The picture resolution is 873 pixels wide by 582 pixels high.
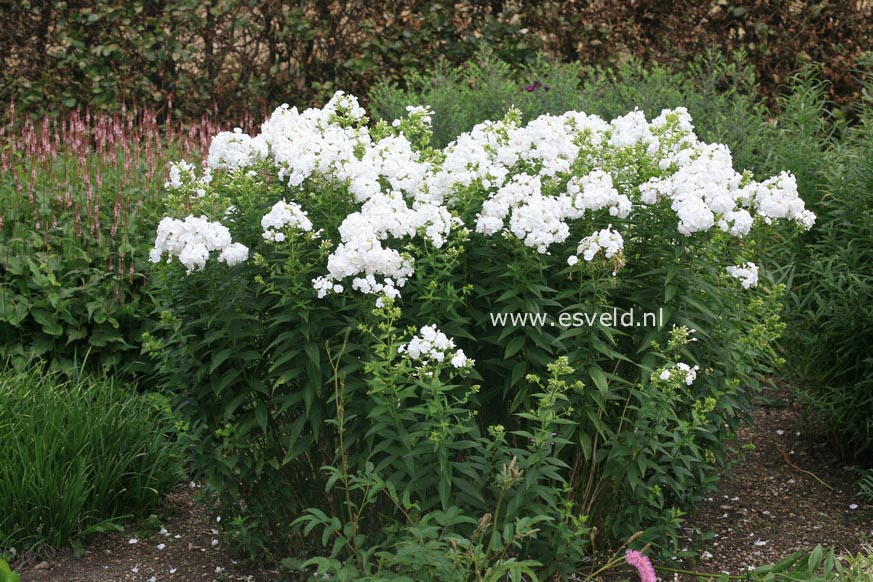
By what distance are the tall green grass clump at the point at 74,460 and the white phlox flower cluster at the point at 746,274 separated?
7.35 ft

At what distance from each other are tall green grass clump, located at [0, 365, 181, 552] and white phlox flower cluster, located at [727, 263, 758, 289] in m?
2.24

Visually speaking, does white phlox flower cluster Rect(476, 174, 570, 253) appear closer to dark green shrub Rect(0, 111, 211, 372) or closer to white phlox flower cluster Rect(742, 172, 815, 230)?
white phlox flower cluster Rect(742, 172, 815, 230)

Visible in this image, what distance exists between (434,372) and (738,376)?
1.38 m

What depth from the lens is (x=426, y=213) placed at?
330cm

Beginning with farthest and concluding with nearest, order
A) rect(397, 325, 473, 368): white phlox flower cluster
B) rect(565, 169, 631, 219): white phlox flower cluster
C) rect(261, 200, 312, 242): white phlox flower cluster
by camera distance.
A: rect(565, 169, 631, 219): white phlox flower cluster → rect(261, 200, 312, 242): white phlox flower cluster → rect(397, 325, 473, 368): white phlox flower cluster

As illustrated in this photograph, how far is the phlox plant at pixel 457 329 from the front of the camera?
323 cm

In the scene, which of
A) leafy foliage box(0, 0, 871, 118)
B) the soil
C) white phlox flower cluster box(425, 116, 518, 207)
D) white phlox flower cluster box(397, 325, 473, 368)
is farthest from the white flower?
leafy foliage box(0, 0, 871, 118)

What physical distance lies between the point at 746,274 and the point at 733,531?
1273mm

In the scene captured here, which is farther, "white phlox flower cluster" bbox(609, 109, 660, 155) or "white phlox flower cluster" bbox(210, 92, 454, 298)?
"white phlox flower cluster" bbox(609, 109, 660, 155)

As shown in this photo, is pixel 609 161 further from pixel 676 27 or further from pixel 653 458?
pixel 676 27

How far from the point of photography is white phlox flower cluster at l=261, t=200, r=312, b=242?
10.6 ft

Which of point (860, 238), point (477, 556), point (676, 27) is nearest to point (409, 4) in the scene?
point (676, 27)

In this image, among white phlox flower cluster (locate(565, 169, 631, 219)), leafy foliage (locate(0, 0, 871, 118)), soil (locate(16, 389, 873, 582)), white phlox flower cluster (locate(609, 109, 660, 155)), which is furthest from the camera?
leafy foliage (locate(0, 0, 871, 118))

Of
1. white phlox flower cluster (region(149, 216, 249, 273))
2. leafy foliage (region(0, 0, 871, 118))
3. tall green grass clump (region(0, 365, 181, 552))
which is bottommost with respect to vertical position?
tall green grass clump (region(0, 365, 181, 552))
